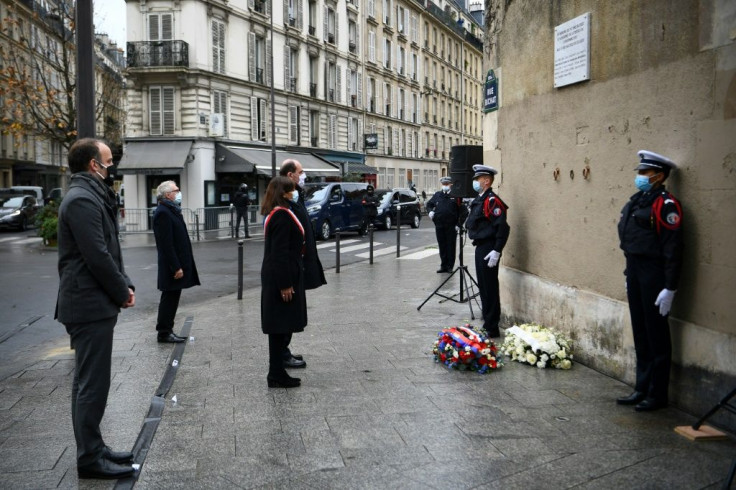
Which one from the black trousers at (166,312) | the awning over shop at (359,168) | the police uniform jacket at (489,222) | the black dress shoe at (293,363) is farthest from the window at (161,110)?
the black dress shoe at (293,363)

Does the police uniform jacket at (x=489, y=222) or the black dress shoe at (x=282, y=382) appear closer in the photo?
the black dress shoe at (x=282, y=382)

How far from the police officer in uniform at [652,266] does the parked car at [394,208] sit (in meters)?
21.2

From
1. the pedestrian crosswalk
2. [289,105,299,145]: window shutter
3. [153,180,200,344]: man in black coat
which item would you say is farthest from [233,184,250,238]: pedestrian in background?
[153,180,200,344]: man in black coat

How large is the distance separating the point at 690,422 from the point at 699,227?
1.37 m

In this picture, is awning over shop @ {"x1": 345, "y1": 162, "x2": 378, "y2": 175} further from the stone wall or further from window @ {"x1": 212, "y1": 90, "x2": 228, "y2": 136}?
the stone wall

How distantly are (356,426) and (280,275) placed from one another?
1.52 m

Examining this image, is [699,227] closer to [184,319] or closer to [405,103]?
[184,319]

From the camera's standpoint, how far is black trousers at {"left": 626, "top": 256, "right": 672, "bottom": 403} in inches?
203

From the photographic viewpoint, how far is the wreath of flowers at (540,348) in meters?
6.46

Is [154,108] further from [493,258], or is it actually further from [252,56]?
[493,258]

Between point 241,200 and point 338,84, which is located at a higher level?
point 338,84

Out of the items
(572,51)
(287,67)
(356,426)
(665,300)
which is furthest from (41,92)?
(665,300)

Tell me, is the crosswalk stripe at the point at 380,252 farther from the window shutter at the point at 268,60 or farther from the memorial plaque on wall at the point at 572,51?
the window shutter at the point at 268,60

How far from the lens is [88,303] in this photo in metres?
4.09
